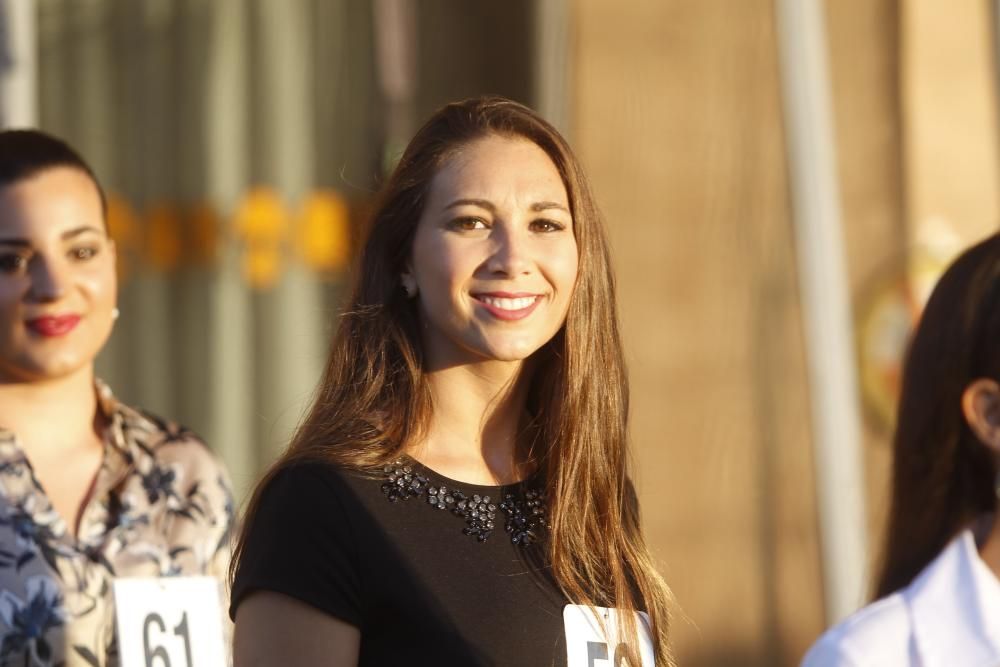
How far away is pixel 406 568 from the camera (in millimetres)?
2539

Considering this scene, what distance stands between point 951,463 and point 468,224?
853 millimetres

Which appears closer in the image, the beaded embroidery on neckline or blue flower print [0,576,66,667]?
the beaded embroidery on neckline

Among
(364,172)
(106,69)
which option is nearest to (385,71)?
(364,172)

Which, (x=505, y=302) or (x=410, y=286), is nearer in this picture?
(x=505, y=302)

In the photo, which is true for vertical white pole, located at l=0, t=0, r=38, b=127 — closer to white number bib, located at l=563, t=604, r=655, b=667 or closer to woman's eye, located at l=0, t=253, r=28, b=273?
woman's eye, located at l=0, t=253, r=28, b=273

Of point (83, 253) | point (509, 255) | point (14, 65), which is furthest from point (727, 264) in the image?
point (509, 255)

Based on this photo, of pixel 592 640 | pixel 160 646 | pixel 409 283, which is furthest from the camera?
pixel 160 646

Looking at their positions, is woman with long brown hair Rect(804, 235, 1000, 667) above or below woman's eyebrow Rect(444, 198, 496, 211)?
below

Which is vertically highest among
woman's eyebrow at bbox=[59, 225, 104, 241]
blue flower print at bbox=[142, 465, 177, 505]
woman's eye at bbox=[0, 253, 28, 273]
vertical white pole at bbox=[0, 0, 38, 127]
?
vertical white pole at bbox=[0, 0, 38, 127]

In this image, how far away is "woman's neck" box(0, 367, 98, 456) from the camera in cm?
364

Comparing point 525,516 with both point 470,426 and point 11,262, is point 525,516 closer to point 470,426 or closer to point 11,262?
point 470,426

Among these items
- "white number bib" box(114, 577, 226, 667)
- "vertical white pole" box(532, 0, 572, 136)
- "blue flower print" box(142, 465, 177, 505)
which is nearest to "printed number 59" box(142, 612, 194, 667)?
"white number bib" box(114, 577, 226, 667)

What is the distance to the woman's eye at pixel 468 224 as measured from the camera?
2.71 m

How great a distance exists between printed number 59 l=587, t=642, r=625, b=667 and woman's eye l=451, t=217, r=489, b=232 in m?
0.70
